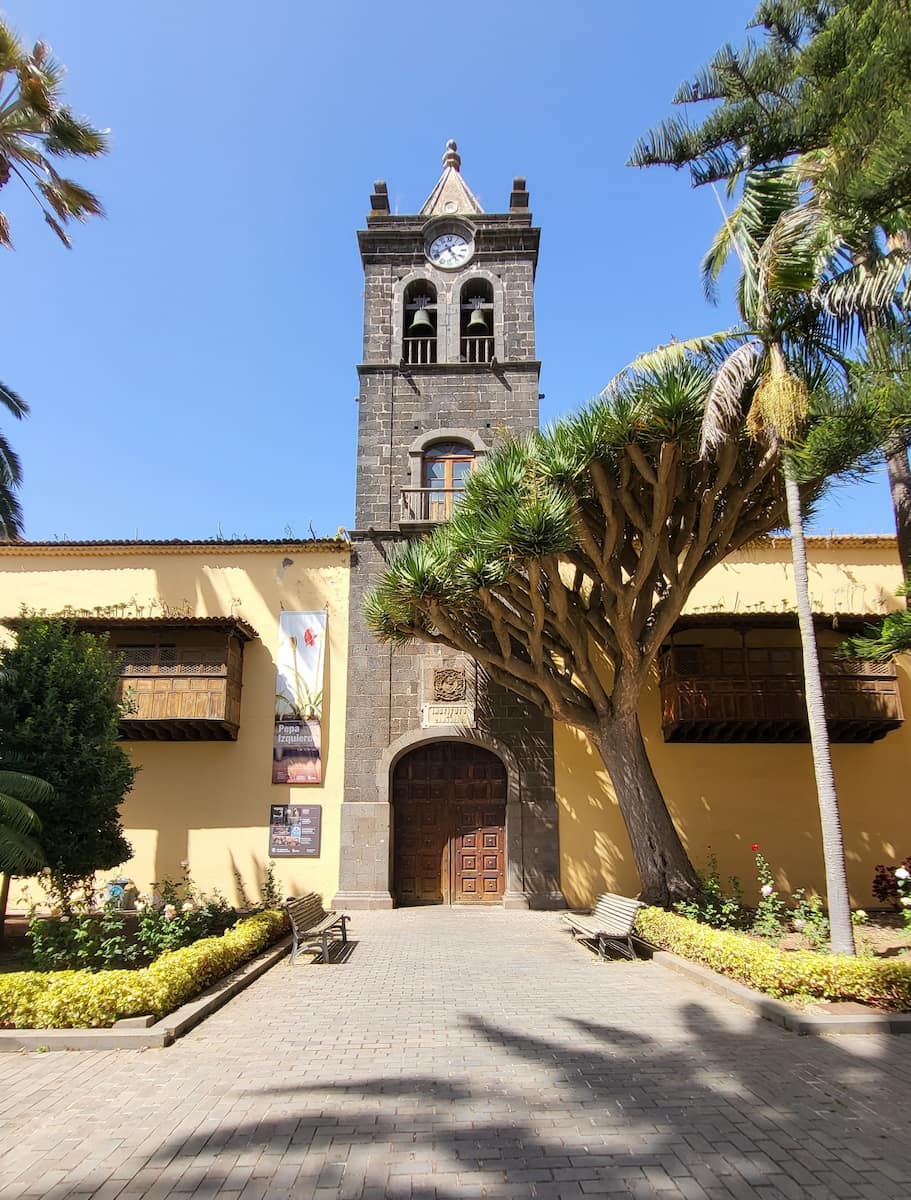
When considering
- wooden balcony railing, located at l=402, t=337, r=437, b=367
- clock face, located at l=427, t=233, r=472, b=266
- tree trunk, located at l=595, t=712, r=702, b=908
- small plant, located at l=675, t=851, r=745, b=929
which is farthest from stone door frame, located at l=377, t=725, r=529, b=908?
clock face, located at l=427, t=233, r=472, b=266

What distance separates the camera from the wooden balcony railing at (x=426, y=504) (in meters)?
16.3

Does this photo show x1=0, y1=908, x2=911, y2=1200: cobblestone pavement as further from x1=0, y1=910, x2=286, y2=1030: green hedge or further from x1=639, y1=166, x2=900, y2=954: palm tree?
x1=639, y1=166, x2=900, y2=954: palm tree

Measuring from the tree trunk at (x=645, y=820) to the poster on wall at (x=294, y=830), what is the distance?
19.6 ft

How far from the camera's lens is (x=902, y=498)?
11.1m

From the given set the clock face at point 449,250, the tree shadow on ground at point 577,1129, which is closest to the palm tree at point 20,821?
the tree shadow on ground at point 577,1129

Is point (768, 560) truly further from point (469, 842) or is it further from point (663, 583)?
point (469, 842)

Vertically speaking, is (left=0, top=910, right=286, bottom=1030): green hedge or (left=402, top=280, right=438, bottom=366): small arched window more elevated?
(left=402, top=280, right=438, bottom=366): small arched window

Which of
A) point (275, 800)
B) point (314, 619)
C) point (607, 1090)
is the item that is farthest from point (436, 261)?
point (607, 1090)

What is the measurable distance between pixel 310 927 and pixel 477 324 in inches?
525

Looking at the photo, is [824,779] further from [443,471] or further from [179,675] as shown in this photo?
[179,675]

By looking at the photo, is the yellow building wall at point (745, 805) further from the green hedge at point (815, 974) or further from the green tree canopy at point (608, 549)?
the green hedge at point (815, 974)

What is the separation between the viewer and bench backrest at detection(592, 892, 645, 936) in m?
9.87

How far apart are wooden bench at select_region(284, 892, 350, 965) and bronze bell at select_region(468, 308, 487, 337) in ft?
42.0

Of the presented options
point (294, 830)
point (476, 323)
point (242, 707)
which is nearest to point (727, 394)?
point (476, 323)
